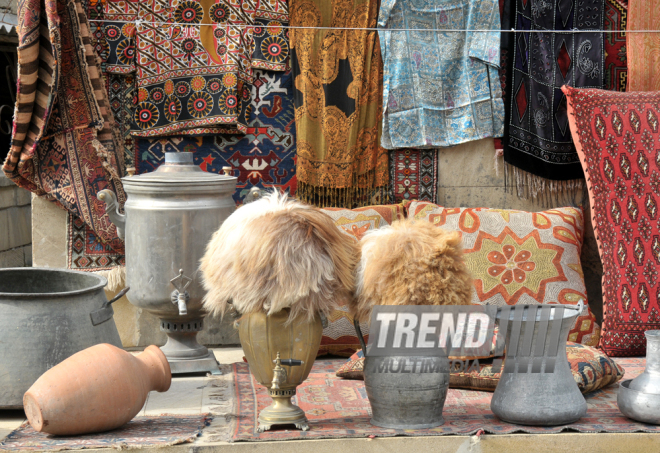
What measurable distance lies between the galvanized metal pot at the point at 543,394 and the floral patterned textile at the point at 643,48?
216cm

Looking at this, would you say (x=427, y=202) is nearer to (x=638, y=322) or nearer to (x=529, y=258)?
(x=529, y=258)

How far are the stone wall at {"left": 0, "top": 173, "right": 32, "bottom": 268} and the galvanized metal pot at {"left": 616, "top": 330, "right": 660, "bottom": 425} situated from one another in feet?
17.6

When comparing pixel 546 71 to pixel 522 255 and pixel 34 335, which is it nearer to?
pixel 522 255

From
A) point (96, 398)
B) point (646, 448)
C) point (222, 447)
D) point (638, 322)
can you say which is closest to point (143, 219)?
point (96, 398)

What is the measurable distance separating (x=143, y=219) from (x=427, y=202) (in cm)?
168

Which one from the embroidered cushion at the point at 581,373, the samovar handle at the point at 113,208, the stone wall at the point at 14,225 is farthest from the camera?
the stone wall at the point at 14,225

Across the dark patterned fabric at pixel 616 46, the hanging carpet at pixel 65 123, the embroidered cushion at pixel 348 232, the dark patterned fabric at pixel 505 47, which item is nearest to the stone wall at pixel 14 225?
the hanging carpet at pixel 65 123

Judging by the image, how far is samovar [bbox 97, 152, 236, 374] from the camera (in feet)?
11.9

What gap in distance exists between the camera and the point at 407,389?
2.71 m

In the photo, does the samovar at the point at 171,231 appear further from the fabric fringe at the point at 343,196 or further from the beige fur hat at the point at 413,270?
the beige fur hat at the point at 413,270

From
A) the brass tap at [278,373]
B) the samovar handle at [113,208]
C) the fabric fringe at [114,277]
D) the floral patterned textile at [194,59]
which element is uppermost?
the floral patterned textile at [194,59]

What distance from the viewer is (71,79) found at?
13.3 ft

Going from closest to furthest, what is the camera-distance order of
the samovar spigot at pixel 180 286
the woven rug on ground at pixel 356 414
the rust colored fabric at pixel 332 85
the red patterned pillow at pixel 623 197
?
the woven rug on ground at pixel 356 414 < the samovar spigot at pixel 180 286 < the red patterned pillow at pixel 623 197 < the rust colored fabric at pixel 332 85

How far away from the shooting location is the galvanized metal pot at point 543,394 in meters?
2.79
